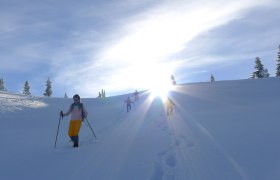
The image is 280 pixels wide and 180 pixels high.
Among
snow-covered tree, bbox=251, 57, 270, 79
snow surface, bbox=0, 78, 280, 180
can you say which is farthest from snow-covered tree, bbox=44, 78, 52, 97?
snow surface, bbox=0, 78, 280, 180

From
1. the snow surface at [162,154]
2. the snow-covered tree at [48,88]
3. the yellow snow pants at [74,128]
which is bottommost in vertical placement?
the snow surface at [162,154]

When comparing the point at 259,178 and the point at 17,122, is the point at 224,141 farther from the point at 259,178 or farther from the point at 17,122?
the point at 17,122

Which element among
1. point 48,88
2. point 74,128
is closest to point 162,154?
point 74,128

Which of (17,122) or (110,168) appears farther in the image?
(17,122)

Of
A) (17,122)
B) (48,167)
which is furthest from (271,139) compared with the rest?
(17,122)

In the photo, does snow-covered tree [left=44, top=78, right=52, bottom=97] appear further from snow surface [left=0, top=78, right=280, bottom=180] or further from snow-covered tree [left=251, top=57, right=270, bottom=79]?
snow surface [left=0, top=78, right=280, bottom=180]

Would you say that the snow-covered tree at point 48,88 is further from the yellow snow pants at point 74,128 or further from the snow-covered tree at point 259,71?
the yellow snow pants at point 74,128

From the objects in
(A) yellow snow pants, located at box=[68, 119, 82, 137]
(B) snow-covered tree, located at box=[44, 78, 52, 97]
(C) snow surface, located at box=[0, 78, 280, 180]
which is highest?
(B) snow-covered tree, located at box=[44, 78, 52, 97]

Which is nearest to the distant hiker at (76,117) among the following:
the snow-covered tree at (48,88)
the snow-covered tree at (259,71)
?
the snow-covered tree at (259,71)

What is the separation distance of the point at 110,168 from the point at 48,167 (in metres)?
2.01

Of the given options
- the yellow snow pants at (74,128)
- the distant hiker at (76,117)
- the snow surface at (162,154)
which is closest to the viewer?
the snow surface at (162,154)

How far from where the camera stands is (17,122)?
22781mm

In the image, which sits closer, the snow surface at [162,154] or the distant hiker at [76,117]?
the snow surface at [162,154]

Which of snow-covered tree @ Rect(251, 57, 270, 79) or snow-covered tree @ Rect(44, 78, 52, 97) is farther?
snow-covered tree @ Rect(44, 78, 52, 97)
